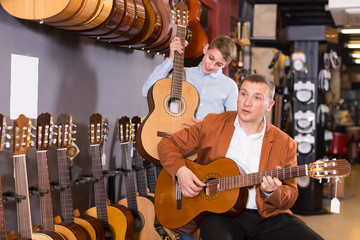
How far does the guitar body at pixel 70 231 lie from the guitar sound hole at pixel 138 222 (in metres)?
0.71

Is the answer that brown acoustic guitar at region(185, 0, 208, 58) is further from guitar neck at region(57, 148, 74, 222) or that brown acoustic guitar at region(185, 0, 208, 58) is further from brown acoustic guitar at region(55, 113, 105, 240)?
guitar neck at region(57, 148, 74, 222)

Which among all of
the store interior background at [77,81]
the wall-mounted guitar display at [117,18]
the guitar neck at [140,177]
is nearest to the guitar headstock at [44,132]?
the store interior background at [77,81]

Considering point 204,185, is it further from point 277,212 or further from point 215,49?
point 215,49

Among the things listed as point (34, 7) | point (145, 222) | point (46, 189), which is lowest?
point (145, 222)

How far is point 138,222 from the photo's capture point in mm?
3596

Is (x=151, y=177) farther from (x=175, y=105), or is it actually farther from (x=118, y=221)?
(x=175, y=105)

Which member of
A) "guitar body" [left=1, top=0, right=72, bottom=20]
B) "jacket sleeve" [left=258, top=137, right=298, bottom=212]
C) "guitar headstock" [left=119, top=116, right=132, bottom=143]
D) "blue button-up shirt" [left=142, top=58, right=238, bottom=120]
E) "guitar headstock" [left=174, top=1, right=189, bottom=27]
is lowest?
"jacket sleeve" [left=258, top=137, right=298, bottom=212]

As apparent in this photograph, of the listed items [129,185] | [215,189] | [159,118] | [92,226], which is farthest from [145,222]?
[215,189]

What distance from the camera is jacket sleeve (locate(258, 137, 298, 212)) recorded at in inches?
97.0

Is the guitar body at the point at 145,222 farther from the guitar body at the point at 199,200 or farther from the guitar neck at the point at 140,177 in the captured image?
the guitar body at the point at 199,200

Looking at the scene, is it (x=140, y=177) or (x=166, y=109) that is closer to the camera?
(x=166, y=109)

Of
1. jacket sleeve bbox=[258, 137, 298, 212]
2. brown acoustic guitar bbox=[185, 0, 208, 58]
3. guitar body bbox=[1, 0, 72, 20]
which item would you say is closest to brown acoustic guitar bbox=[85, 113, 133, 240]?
guitar body bbox=[1, 0, 72, 20]

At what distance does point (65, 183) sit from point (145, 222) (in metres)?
0.90

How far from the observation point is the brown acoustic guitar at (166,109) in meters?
3.24
